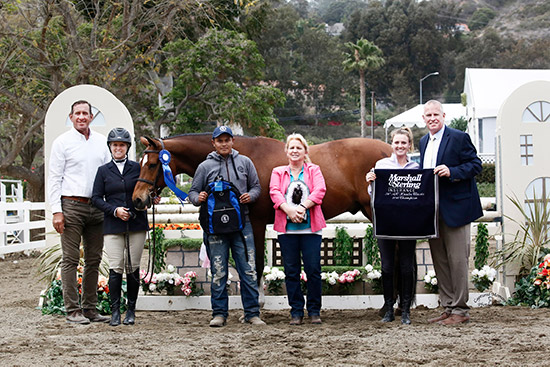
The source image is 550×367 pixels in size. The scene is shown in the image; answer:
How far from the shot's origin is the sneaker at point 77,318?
5.29 m

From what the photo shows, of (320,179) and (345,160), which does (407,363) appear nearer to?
(320,179)

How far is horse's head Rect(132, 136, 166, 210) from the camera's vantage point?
5.11 meters

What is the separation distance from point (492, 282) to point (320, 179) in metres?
A: 2.23

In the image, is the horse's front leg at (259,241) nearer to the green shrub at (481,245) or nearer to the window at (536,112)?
the green shrub at (481,245)

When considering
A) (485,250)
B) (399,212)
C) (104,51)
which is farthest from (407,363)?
(104,51)

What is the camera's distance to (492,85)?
1089 inches

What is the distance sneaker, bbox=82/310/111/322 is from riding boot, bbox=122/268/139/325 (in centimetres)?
27

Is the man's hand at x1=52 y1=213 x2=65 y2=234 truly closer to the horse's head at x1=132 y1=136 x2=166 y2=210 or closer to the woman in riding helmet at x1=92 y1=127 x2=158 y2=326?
the woman in riding helmet at x1=92 y1=127 x2=158 y2=326

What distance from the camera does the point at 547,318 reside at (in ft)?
16.9

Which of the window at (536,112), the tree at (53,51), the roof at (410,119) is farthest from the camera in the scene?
the roof at (410,119)

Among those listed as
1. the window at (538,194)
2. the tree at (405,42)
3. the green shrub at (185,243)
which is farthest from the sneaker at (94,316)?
the tree at (405,42)

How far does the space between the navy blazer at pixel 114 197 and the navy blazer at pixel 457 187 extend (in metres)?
2.49

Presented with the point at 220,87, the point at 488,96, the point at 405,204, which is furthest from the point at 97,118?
the point at 488,96

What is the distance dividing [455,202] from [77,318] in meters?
3.32
